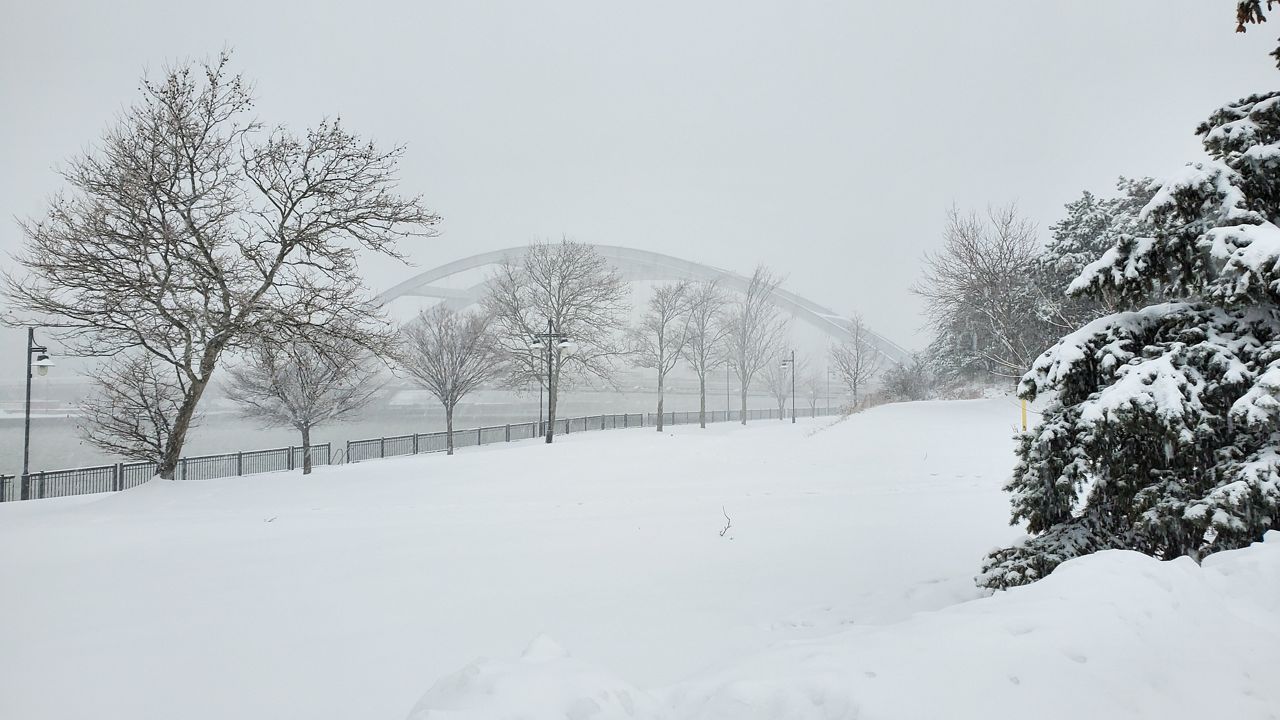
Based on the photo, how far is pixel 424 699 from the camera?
93.9 inches

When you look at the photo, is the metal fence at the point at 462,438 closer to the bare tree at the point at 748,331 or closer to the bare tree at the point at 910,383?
the bare tree at the point at 748,331

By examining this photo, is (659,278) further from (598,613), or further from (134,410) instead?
(598,613)

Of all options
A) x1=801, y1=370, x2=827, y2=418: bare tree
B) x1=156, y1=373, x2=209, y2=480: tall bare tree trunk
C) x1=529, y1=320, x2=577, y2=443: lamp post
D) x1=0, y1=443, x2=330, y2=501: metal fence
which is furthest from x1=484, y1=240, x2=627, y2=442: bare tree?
x1=801, y1=370, x2=827, y2=418: bare tree

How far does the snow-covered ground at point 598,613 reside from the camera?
245 centimetres

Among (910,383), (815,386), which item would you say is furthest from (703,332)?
(815,386)

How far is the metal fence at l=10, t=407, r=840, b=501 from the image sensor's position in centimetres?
1520

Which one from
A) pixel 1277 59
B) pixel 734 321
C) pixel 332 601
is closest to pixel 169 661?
pixel 332 601

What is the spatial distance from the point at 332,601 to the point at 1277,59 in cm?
771

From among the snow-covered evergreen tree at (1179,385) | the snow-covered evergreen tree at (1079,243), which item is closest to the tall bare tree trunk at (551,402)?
Answer: the snow-covered evergreen tree at (1079,243)

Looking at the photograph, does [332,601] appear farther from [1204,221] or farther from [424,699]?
[1204,221]

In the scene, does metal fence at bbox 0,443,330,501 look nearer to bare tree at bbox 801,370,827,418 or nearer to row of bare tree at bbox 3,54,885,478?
row of bare tree at bbox 3,54,885,478

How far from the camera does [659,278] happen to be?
270ft

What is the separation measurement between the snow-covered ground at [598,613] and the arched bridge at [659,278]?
2510 inches

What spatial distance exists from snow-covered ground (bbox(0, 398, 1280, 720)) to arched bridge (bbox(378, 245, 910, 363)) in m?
63.8
